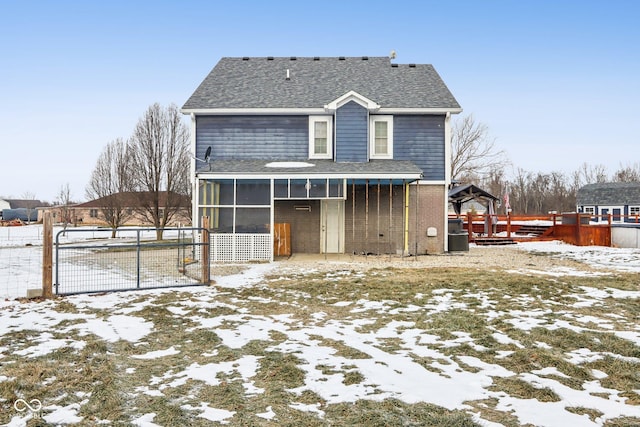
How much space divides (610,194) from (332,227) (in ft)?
139

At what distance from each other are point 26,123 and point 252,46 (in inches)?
909

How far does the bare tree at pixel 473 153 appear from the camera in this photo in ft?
128

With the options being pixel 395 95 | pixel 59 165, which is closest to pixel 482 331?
pixel 395 95

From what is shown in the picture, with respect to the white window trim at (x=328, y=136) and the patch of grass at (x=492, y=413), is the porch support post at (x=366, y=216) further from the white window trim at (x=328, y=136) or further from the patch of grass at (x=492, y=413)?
the patch of grass at (x=492, y=413)

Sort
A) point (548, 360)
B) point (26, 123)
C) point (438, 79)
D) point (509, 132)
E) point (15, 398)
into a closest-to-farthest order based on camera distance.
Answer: point (15, 398) → point (548, 360) → point (438, 79) → point (26, 123) → point (509, 132)

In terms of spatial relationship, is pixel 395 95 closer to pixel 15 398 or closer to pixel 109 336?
pixel 109 336

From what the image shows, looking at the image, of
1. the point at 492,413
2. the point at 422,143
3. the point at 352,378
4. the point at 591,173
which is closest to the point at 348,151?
the point at 422,143

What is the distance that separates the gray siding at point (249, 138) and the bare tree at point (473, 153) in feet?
84.4

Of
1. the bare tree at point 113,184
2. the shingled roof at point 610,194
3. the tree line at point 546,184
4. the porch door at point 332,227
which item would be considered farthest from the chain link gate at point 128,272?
the tree line at point 546,184

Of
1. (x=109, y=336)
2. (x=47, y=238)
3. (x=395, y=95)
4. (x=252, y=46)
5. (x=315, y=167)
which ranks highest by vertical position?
(x=252, y=46)

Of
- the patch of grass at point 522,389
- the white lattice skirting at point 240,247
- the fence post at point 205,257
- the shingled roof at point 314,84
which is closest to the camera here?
the patch of grass at point 522,389

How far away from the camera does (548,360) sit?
15.6ft

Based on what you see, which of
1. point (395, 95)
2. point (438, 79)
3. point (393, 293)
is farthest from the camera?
point (438, 79)

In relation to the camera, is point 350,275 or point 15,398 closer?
point 15,398
